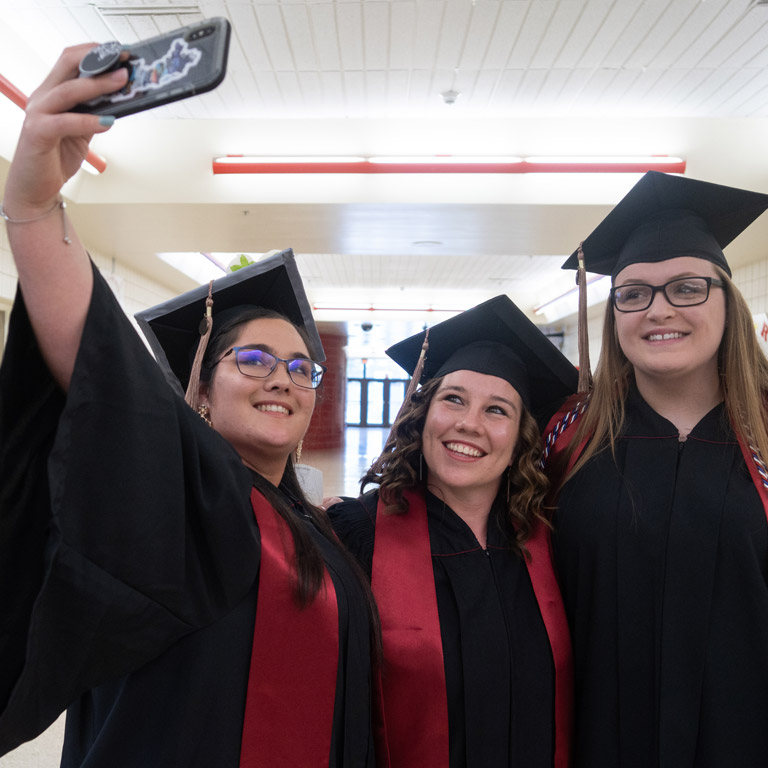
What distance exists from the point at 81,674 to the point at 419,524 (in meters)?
0.96

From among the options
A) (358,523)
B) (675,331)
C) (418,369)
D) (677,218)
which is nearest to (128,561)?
(358,523)

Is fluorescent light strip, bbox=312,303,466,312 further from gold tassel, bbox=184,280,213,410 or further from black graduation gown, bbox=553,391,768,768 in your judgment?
gold tassel, bbox=184,280,213,410

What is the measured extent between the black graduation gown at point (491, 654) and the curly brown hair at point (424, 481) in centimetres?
9

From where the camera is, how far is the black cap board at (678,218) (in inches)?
65.4

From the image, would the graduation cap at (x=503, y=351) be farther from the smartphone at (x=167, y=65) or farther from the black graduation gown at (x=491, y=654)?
the smartphone at (x=167, y=65)

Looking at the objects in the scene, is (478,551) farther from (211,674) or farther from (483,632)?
(211,674)

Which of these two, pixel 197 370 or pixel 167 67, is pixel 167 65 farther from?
pixel 197 370

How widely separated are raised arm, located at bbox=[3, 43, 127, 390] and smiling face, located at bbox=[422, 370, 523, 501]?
1.06 meters

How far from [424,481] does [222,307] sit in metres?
0.79

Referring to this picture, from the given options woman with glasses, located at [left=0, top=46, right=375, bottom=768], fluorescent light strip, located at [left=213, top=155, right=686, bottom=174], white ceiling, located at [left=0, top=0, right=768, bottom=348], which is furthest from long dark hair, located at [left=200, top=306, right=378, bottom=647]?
fluorescent light strip, located at [left=213, top=155, right=686, bottom=174]

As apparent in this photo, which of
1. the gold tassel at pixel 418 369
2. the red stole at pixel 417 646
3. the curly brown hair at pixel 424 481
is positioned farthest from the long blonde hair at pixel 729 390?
the gold tassel at pixel 418 369

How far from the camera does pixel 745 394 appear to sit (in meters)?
1.54

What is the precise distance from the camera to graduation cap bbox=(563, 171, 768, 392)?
166 cm

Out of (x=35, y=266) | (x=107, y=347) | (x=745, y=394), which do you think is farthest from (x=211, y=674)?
(x=745, y=394)
